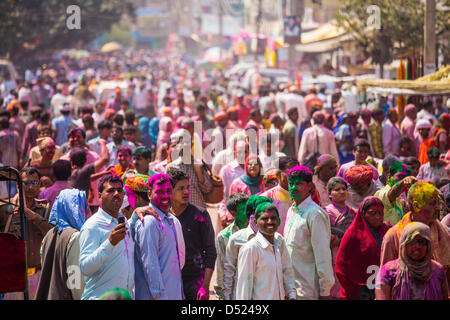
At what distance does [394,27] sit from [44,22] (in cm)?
3493

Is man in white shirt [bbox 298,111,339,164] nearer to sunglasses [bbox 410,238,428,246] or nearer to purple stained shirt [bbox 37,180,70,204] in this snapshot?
purple stained shirt [bbox 37,180,70,204]

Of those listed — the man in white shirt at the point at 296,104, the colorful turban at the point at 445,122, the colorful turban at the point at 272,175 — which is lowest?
the colorful turban at the point at 272,175

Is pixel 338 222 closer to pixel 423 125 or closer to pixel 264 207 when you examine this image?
pixel 264 207

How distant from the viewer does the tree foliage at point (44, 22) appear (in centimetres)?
4731

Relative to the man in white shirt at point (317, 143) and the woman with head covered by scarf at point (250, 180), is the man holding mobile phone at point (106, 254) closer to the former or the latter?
the woman with head covered by scarf at point (250, 180)

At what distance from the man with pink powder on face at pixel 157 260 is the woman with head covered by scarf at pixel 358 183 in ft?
7.77

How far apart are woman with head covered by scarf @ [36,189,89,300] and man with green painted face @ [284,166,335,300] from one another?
1.65 meters

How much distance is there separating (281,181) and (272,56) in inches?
1790

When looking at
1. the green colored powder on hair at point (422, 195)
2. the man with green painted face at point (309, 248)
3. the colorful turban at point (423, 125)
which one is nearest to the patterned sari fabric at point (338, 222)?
the man with green painted face at point (309, 248)

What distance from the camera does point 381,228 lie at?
22.4ft

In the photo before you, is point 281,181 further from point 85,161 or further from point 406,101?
point 406,101

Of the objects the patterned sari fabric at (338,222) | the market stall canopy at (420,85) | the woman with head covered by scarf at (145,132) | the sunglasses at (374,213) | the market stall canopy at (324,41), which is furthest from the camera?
the market stall canopy at (324,41)

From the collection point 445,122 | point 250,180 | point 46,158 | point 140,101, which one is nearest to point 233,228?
point 250,180
